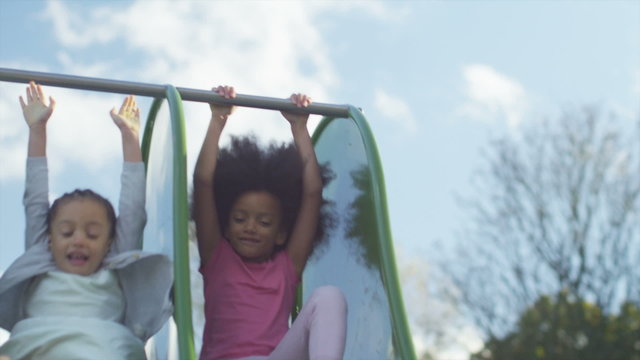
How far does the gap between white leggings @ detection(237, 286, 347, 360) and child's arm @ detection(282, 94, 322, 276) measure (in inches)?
19.5

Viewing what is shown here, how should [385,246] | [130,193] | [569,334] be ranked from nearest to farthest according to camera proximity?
[385,246]
[130,193]
[569,334]

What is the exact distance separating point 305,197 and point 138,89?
659 millimetres

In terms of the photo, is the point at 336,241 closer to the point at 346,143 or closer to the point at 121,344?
the point at 346,143

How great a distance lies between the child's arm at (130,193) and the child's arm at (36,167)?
0.21 m

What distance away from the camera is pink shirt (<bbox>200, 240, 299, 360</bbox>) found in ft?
10.1

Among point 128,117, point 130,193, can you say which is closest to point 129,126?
point 128,117

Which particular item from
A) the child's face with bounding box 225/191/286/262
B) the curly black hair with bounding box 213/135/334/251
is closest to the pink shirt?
the child's face with bounding box 225/191/286/262

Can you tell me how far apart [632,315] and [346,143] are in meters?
9.95

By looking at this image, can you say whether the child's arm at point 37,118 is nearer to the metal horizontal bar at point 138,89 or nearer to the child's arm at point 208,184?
the metal horizontal bar at point 138,89

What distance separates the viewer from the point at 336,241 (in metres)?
3.35

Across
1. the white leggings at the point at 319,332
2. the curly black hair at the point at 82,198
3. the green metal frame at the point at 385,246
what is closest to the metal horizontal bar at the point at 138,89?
the green metal frame at the point at 385,246

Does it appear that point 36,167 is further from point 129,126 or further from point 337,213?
point 337,213

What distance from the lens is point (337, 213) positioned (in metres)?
3.35

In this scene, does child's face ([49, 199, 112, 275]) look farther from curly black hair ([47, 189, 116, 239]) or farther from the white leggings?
the white leggings
